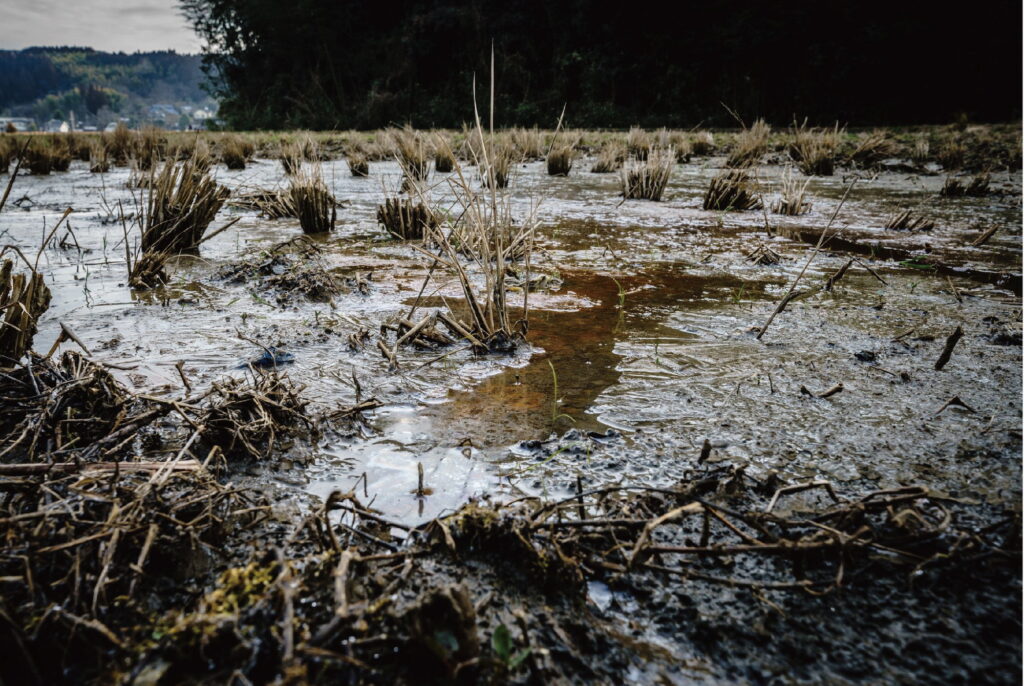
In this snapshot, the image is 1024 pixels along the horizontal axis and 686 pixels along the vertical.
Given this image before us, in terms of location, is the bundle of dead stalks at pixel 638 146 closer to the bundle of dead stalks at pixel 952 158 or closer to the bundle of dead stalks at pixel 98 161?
the bundle of dead stalks at pixel 952 158

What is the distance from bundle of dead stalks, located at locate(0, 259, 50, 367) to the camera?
75.7 inches

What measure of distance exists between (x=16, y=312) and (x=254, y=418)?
1018 mm

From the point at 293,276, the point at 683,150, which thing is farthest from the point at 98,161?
the point at 683,150

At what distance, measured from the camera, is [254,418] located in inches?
64.0

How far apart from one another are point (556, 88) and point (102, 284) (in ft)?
71.3

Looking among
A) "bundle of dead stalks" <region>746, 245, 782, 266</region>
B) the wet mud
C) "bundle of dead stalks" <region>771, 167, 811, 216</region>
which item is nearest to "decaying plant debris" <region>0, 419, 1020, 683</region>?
the wet mud

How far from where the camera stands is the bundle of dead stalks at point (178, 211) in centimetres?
354

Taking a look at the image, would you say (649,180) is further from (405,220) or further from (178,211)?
(178,211)

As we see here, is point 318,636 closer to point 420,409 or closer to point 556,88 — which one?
point 420,409

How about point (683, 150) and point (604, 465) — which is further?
point (683, 150)

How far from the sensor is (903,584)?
1112 mm

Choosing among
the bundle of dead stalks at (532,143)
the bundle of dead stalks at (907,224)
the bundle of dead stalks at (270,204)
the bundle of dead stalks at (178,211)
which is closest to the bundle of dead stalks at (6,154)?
the bundle of dead stalks at (270,204)

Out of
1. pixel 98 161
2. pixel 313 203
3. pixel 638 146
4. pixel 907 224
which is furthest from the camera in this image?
pixel 638 146

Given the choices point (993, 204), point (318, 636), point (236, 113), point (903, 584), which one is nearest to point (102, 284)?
point (318, 636)
